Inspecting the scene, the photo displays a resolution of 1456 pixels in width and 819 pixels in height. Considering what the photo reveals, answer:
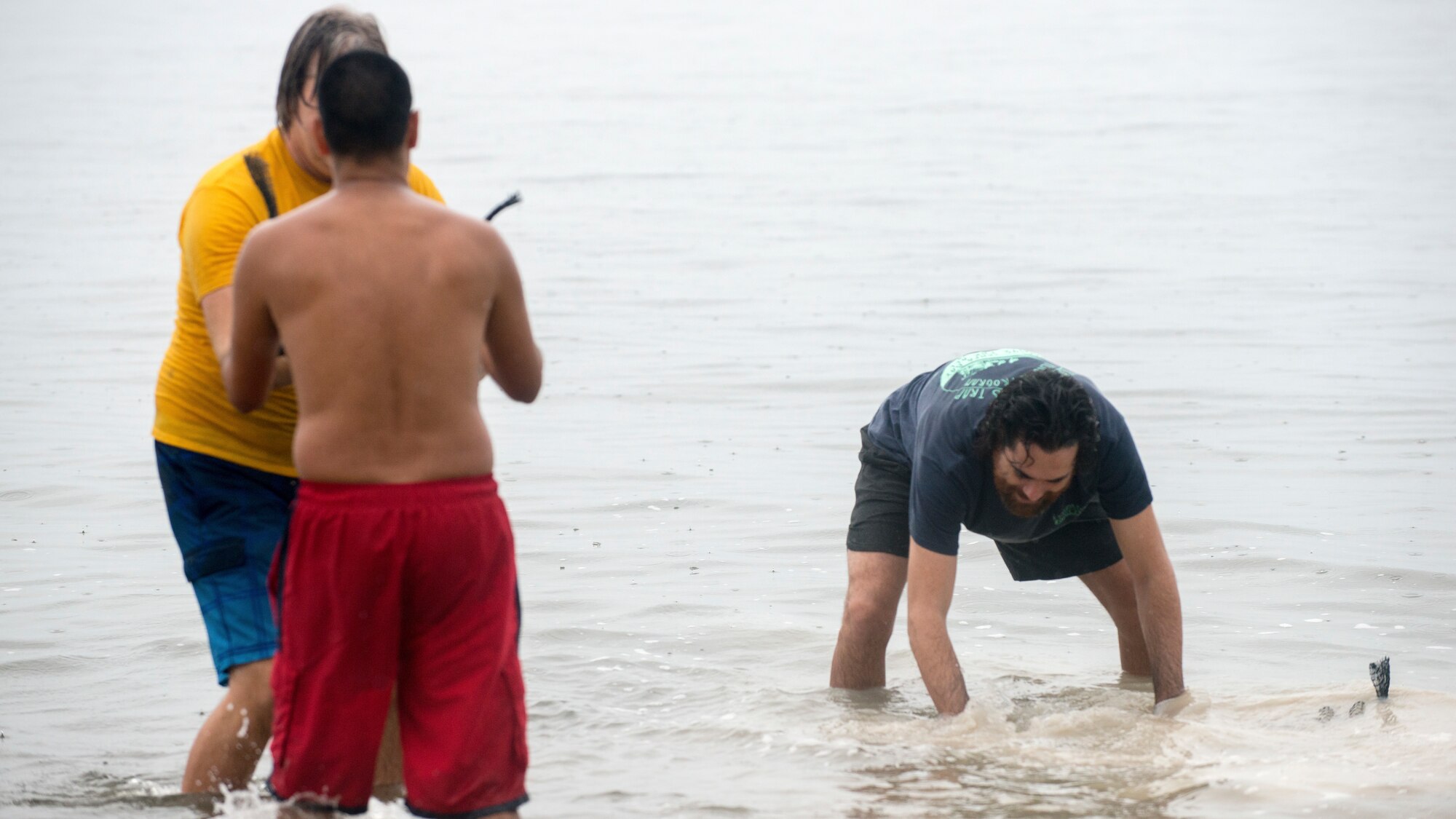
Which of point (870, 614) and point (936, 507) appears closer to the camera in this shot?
point (936, 507)

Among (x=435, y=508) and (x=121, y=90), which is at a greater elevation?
(x=121, y=90)

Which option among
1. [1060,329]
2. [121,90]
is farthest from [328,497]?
[121,90]

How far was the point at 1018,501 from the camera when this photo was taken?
14.4ft

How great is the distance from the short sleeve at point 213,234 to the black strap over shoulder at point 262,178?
0.16ft

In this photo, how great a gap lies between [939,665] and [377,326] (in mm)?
2224

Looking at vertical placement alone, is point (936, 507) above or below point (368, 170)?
below

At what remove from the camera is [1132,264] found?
1502 cm

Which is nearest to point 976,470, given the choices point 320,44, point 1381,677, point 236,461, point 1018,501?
point 1018,501

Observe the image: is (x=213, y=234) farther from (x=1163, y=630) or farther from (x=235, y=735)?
(x=1163, y=630)

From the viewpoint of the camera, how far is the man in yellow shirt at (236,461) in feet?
11.2

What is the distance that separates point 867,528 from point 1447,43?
33756mm

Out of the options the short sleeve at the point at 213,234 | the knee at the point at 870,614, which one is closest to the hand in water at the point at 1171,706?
the knee at the point at 870,614

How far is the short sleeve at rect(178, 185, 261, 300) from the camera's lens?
331cm

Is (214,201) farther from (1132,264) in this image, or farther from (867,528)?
(1132,264)
